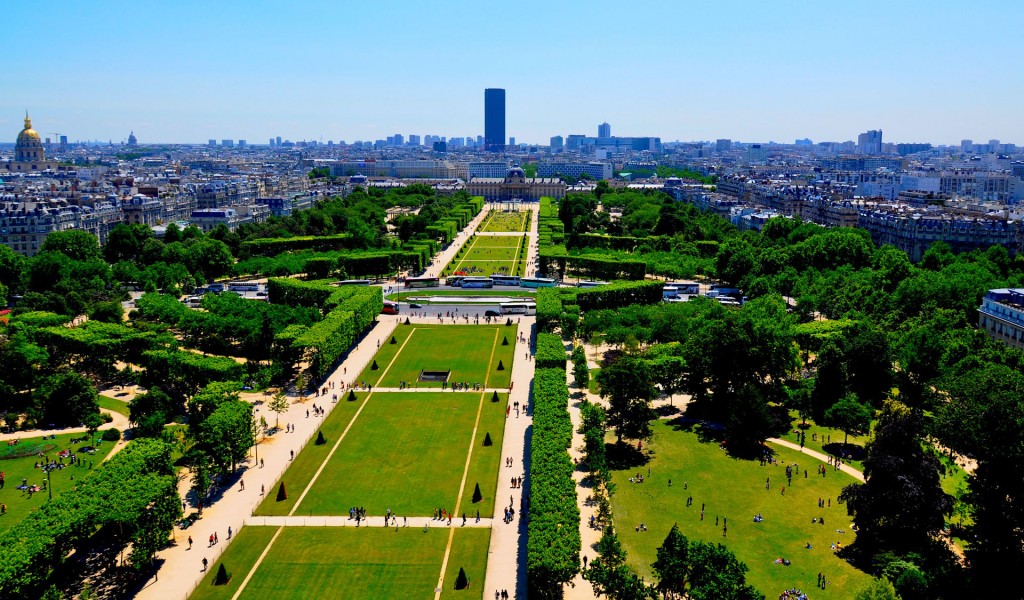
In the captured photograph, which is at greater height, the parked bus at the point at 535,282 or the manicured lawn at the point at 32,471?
the parked bus at the point at 535,282

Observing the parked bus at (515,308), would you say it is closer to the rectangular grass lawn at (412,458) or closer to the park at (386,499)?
the park at (386,499)

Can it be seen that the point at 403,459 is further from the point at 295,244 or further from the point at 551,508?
→ the point at 295,244

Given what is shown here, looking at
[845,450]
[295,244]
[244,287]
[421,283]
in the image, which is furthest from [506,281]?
[845,450]

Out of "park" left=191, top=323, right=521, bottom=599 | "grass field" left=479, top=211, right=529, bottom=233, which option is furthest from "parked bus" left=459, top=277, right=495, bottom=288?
"grass field" left=479, top=211, right=529, bottom=233

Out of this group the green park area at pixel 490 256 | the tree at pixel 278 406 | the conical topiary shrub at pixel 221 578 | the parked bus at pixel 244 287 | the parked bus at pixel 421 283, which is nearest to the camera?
the conical topiary shrub at pixel 221 578

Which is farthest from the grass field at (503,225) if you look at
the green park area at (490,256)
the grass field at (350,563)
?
the grass field at (350,563)

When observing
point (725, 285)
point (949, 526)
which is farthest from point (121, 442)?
point (725, 285)
